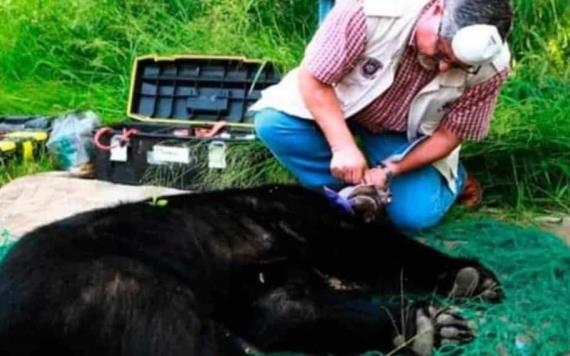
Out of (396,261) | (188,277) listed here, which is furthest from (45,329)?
(396,261)

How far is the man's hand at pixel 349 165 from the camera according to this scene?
433 centimetres

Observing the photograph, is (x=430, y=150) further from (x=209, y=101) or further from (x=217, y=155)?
(x=209, y=101)

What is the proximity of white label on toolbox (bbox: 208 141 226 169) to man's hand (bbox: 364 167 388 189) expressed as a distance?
112cm

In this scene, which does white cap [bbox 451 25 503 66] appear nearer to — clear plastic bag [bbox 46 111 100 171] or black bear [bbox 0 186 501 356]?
black bear [bbox 0 186 501 356]

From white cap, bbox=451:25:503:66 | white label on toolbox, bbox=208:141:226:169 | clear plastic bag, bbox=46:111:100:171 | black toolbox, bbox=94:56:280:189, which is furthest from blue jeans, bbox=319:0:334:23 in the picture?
white cap, bbox=451:25:503:66

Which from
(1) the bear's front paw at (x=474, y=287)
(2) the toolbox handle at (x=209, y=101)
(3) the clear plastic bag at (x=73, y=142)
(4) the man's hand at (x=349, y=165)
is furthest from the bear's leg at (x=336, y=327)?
(3) the clear plastic bag at (x=73, y=142)

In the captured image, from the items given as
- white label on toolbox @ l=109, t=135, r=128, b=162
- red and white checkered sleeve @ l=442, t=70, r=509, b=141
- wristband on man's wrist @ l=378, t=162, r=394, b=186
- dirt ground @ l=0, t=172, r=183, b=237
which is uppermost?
red and white checkered sleeve @ l=442, t=70, r=509, b=141

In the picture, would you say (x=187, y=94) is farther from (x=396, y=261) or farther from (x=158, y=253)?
(x=158, y=253)

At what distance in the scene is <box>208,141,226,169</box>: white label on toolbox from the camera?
5516mm

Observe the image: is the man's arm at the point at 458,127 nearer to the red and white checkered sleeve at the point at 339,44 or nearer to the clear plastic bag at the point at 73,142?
the red and white checkered sleeve at the point at 339,44

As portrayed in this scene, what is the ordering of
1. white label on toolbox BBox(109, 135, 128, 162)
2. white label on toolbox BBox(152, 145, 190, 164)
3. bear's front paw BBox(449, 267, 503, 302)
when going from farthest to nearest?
1. white label on toolbox BBox(109, 135, 128, 162)
2. white label on toolbox BBox(152, 145, 190, 164)
3. bear's front paw BBox(449, 267, 503, 302)

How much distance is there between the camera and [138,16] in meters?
7.02

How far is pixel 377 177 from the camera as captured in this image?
4.47 m

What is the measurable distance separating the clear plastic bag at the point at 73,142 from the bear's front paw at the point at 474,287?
238 centimetres
